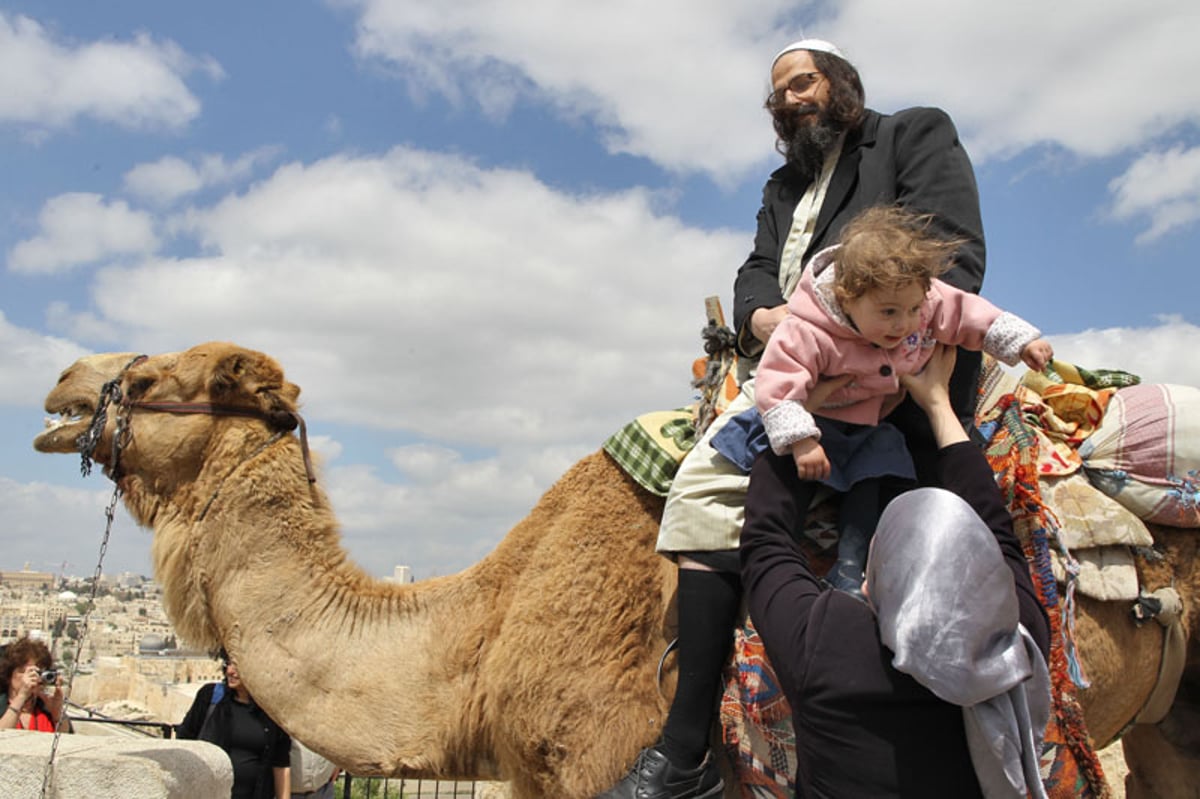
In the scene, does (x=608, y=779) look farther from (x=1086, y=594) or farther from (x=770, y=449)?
(x=1086, y=594)

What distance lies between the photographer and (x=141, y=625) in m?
66.2

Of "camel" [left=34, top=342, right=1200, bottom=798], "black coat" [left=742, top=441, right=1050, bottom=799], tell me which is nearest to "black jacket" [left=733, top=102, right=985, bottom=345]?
"camel" [left=34, top=342, right=1200, bottom=798]

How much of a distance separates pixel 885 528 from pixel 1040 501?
144 cm

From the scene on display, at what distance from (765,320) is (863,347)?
65cm

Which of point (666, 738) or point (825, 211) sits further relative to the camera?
point (825, 211)

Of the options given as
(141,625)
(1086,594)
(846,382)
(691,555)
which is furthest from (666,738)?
(141,625)

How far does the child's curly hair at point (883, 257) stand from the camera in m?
2.55

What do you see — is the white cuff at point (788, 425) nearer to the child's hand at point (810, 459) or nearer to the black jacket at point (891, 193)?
the child's hand at point (810, 459)

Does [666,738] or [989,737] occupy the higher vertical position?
[989,737]

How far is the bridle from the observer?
14.7 ft

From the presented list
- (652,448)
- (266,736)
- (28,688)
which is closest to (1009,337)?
(652,448)

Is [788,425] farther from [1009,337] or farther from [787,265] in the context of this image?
[787,265]

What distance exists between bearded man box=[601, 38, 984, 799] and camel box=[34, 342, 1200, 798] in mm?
245

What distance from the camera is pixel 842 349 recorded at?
2.81 metres
